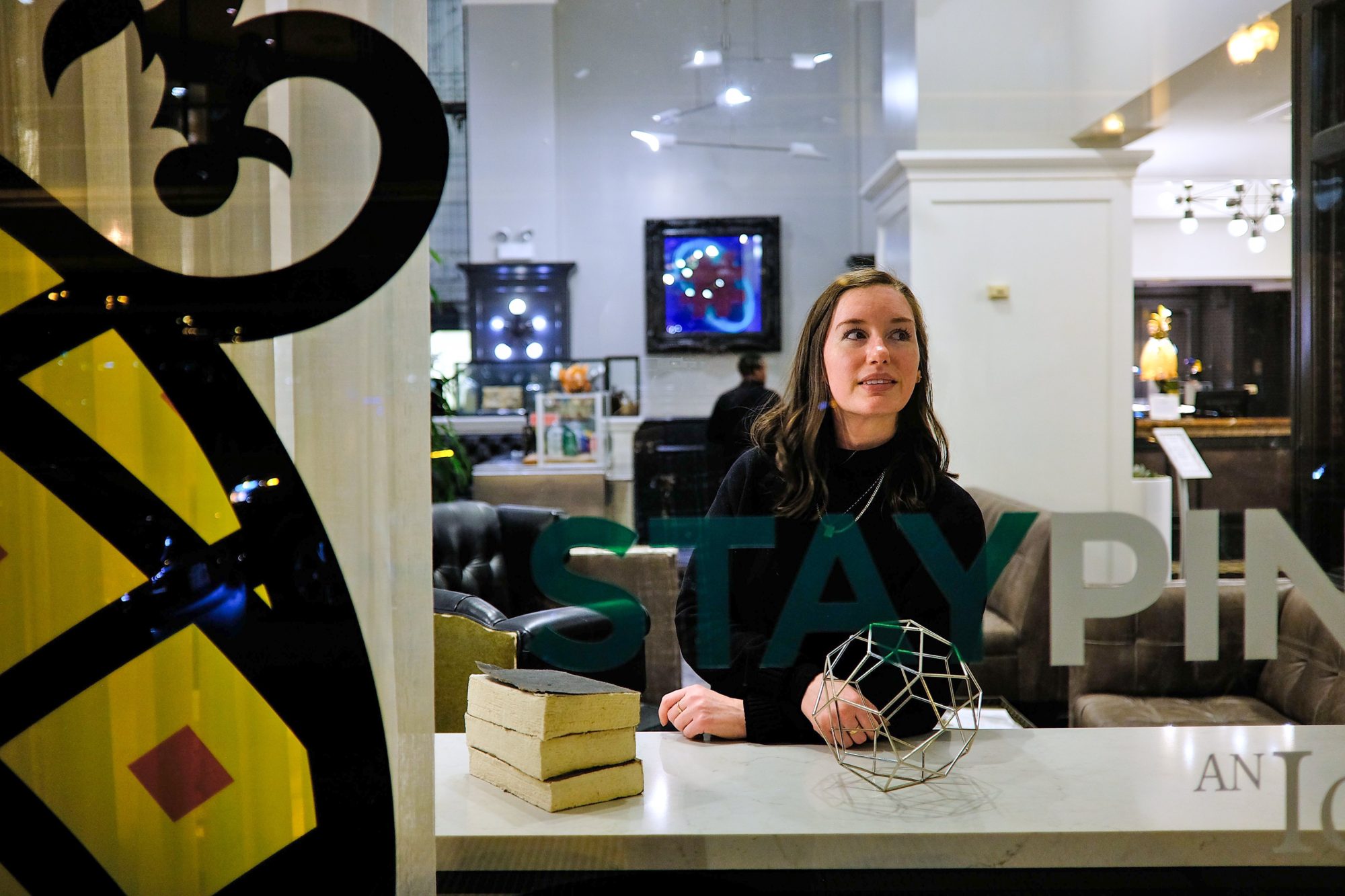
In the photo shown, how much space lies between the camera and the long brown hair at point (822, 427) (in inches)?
65.6

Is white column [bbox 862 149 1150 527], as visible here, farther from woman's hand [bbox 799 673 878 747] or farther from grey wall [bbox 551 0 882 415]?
woman's hand [bbox 799 673 878 747]

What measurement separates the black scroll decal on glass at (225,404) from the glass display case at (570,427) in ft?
1.27

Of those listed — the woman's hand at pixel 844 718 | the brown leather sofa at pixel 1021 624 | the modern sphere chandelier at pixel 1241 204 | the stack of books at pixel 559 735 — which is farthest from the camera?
the modern sphere chandelier at pixel 1241 204

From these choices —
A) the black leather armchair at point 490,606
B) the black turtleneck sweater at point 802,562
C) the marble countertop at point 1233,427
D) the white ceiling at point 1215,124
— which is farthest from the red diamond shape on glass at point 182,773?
the white ceiling at point 1215,124

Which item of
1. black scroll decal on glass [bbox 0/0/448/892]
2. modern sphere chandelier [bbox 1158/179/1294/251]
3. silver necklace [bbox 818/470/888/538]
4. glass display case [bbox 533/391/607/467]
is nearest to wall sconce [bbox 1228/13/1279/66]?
modern sphere chandelier [bbox 1158/179/1294/251]

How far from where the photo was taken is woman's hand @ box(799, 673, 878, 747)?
144 centimetres

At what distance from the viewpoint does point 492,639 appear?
1725mm

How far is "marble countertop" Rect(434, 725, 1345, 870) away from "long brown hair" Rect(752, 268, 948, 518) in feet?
1.31

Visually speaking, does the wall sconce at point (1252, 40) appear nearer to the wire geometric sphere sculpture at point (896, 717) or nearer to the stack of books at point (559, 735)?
the wire geometric sphere sculpture at point (896, 717)

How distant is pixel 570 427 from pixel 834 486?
49cm

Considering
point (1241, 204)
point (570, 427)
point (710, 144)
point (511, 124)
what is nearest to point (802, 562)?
point (570, 427)

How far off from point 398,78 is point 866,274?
2.66ft

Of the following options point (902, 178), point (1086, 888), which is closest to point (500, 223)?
point (902, 178)

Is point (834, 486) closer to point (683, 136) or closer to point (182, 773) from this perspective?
point (683, 136)
